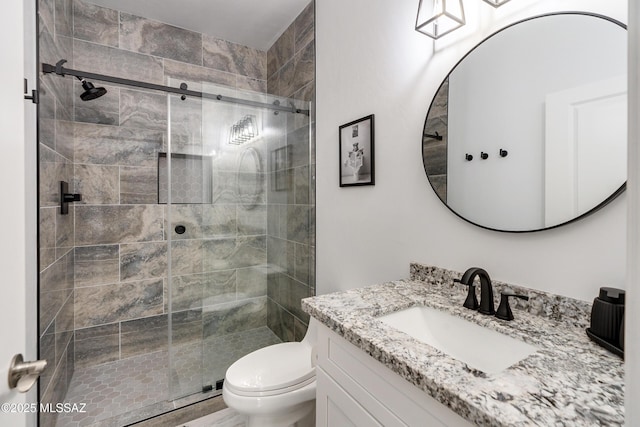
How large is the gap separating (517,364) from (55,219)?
216 cm

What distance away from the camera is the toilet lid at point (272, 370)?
131cm

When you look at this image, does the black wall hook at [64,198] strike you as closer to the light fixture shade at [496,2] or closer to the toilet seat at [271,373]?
the toilet seat at [271,373]

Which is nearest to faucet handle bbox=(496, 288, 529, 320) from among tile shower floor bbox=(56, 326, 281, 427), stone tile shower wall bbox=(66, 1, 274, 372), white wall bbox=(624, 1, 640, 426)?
white wall bbox=(624, 1, 640, 426)

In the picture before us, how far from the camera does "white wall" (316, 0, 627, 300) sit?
846mm

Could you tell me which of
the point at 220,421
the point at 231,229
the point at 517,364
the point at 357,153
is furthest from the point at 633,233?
the point at 220,421

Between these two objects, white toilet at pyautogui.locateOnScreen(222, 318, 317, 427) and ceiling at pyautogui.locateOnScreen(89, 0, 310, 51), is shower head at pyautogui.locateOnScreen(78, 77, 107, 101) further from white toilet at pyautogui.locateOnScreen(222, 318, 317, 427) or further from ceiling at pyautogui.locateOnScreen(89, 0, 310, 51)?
white toilet at pyautogui.locateOnScreen(222, 318, 317, 427)

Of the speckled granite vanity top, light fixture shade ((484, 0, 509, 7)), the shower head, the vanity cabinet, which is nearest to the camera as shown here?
the speckled granite vanity top

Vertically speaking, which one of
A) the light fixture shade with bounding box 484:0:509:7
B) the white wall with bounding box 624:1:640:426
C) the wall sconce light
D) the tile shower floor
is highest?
the light fixture shade with bounding box 484:0:509:7

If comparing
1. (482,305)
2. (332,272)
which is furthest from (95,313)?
(482,305)

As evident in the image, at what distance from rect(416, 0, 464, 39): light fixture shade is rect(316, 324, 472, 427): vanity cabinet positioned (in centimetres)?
122

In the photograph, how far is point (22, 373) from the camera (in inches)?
20.8

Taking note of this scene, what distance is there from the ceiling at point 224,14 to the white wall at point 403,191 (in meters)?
0.41

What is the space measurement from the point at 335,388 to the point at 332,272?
0.99m

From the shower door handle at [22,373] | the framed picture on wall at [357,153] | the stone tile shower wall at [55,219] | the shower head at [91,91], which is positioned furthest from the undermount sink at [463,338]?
the shower head at [91,91]
